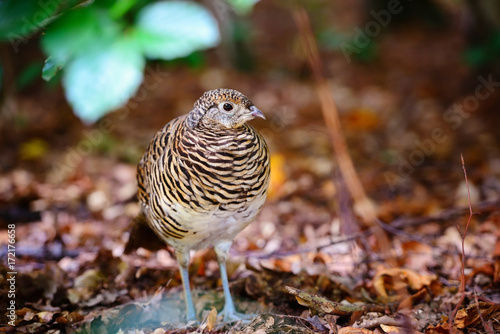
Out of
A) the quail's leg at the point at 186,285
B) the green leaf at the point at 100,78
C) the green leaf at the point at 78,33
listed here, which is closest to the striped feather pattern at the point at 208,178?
the quail's leg at the point at 186,285

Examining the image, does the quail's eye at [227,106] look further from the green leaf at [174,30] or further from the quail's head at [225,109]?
the green leaf at [174,30]

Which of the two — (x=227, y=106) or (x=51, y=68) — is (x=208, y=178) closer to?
(x=227, y=106)

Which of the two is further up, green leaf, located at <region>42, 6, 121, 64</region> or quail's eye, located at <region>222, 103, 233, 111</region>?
green leaf, located at <region>42, 6, 121, 64</region>

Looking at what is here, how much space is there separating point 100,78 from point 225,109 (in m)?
0.73

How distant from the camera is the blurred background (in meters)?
2.94

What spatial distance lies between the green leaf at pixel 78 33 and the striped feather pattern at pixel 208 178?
0.65m

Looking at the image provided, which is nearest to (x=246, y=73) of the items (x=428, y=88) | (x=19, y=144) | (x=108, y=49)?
(x=428, y=88)

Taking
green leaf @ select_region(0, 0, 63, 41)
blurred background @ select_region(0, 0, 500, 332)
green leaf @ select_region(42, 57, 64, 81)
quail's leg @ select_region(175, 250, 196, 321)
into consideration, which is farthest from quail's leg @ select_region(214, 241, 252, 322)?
green leaf @ select_region(0, 0, 63, 41)

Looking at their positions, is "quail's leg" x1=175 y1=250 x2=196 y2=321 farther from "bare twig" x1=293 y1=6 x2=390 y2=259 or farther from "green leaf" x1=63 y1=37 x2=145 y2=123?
"bare twig" x1=293 y1=6 x2=390 y2=259

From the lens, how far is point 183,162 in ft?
8.91

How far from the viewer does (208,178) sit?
8.71 ft

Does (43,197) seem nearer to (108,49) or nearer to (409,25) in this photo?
Result: (108,49)

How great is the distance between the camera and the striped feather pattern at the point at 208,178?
2.66 metres

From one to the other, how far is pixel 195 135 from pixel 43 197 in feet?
9.37
